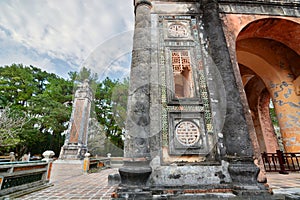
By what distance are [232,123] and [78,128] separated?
9.61 meters

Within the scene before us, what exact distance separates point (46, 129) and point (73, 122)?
425 inches

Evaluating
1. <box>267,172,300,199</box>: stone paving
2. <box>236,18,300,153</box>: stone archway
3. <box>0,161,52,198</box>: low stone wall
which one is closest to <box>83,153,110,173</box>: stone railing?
<box>0,161,52,198</box>: low stone wall

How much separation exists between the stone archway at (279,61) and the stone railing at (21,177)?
27.8 ft

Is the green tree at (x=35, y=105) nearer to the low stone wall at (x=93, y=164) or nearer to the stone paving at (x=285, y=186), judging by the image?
the low stone wall at (x=93, y=164)

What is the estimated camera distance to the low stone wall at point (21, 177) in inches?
144

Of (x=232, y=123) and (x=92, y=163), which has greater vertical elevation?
(x=232, y=123)

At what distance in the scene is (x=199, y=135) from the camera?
416 cm

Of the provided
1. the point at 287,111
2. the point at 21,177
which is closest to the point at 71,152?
the point at 21,177

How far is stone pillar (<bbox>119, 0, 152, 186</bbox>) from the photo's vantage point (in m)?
3.43

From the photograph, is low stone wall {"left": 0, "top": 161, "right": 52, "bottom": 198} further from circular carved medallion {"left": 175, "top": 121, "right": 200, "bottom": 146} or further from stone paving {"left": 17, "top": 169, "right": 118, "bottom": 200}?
circular carved medallion {"left": 175, "top": 121, "right": 200, "bottom": 146}

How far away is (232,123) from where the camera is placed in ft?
12.9

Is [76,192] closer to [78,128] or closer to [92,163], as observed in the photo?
[92,163]

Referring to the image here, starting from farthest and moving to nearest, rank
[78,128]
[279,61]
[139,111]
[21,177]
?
[78,128] < [279,61] < [21,177] < [139,111]

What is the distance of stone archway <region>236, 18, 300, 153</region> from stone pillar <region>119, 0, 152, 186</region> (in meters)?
3.97
